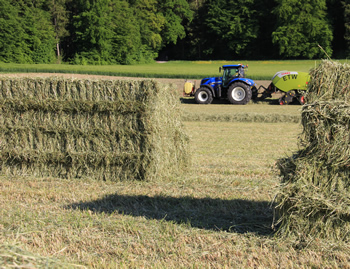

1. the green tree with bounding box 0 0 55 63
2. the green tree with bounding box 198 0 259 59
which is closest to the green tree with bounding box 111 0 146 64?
the green tree with bounding box 0 0 55 63

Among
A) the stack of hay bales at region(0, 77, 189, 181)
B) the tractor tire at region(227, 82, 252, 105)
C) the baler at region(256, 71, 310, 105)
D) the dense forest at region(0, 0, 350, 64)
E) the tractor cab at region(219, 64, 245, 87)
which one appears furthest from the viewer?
the dense forest at region(0, 0, 350, 64)

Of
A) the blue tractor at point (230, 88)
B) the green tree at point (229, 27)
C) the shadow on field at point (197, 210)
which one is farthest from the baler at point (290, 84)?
the green tree at point (229, 27)

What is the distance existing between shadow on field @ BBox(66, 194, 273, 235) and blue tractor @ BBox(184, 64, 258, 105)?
18154 mm

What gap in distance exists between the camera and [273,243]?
4695 millimetres

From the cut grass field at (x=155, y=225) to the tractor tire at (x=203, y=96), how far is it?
1658 cm

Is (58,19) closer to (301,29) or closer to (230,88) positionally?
(301,29)

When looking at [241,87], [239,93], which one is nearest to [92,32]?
[239,93]

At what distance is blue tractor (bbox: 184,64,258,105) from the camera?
2430 cm

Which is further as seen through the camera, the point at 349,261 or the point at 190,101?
the point at 190,101

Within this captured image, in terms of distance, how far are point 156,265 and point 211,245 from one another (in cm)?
79

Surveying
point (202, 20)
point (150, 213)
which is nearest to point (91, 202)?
point (150, 213)

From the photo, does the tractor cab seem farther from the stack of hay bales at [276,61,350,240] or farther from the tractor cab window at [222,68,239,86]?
the stack of hay bales at [276,61,350,240]

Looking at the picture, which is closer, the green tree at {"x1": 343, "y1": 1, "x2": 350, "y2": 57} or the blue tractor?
the blue tractor

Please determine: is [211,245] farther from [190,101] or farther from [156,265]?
[190,101]
